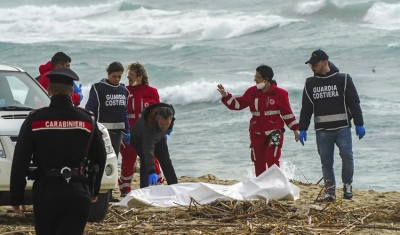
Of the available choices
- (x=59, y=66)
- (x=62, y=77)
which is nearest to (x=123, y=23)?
(x=59, y=66)

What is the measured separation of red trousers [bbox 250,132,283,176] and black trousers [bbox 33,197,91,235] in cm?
598

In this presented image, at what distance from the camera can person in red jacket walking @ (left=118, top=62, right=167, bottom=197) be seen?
1147cm

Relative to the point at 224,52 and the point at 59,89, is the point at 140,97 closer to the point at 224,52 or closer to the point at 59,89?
the point at 59,89

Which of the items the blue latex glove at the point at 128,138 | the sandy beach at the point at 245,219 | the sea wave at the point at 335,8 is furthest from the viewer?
the sea wave at the point at 335,8

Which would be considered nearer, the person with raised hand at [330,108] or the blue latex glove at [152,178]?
the blue latex glove at [152,178]

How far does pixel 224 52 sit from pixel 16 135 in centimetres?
2813

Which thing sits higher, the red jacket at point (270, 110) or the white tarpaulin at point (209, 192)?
the red jacket at point (270, 110)

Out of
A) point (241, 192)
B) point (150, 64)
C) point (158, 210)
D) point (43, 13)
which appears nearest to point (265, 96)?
point (241, 192)

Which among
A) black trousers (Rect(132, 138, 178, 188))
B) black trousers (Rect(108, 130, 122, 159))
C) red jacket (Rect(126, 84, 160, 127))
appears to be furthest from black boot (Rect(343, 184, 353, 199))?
black trousers (Rect(108, 130, 122, 159))

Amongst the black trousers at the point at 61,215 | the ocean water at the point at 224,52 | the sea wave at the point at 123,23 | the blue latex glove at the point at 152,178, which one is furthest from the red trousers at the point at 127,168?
the sea wave at the point at 123,23

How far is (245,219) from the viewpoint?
8.87 m

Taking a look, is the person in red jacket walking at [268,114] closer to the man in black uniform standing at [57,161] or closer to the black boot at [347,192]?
the black boot at [347,192]

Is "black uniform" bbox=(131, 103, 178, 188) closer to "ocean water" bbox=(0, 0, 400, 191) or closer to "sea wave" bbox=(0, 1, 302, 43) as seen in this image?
"ocean water" bbox=(0, 0, 400, 191)

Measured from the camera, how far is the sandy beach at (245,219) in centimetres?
813
